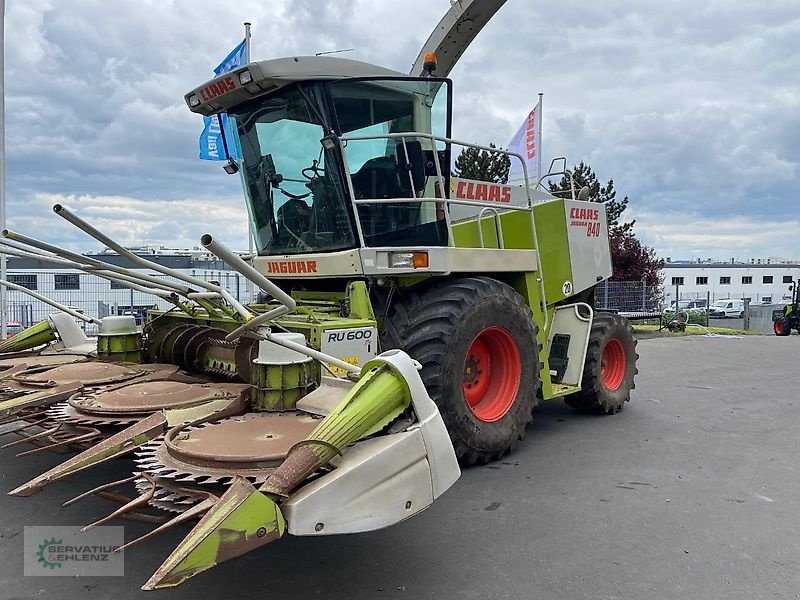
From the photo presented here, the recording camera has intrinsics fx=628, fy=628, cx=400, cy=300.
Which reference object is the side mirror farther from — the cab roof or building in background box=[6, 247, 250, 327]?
building in background box=[6, 247, 250, 327]

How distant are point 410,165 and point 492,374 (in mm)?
1668

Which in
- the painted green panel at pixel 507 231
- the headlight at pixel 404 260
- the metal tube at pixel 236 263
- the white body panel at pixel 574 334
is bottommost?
the white body panel at pixel 574 334

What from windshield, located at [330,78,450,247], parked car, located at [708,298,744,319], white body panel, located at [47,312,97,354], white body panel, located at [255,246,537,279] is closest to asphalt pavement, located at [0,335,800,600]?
white body panel, located at [47,312,97,354]

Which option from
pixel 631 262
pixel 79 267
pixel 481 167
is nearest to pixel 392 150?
pixel 79 267

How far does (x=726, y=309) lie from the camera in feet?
92.0

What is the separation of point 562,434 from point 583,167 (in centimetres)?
1971

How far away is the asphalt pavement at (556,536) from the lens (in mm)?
2717

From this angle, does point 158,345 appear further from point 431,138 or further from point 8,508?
point 431,138

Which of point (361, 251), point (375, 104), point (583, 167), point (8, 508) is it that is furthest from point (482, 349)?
point (583, 167)

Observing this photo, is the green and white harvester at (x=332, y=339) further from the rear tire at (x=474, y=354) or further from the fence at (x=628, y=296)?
the fence at (x=628, y=296)

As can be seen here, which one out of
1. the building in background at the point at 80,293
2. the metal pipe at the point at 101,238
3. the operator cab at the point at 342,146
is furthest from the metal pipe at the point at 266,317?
the building in background at the point at 80,293

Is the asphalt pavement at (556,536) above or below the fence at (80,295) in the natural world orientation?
below

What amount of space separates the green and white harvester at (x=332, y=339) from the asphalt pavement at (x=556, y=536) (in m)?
0.43

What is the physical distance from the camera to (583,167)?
23.3 m
